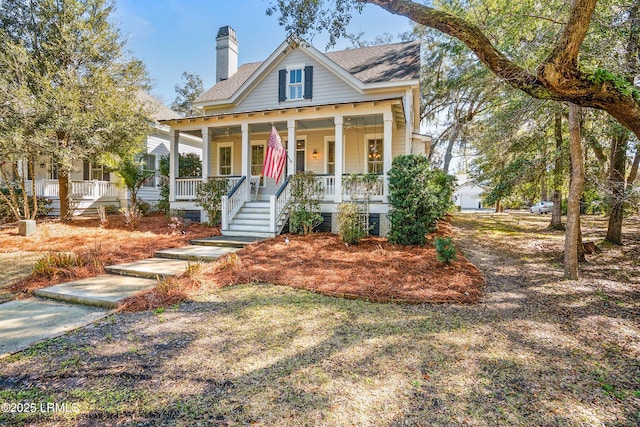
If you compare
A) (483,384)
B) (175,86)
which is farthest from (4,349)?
(175,86)

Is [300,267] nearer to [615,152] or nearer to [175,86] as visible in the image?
[615,152]

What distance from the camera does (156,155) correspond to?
18.8 metres

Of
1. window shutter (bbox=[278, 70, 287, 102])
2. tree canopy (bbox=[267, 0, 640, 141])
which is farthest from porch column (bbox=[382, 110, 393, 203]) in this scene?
window shutter (bbox=[278, 70, 287, 102])

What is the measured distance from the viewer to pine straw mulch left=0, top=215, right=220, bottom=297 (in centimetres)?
591

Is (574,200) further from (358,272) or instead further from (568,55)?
(358,272)

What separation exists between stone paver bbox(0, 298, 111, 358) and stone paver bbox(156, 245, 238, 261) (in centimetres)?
276

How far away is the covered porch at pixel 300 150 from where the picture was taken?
10.3 metres

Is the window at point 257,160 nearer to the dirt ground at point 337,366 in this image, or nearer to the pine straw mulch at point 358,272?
the pine straw mulch at point 358,272

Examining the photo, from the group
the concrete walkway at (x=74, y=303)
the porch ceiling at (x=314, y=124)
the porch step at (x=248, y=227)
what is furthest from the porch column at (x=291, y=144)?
the concrete walkway at (x=74, y=303)

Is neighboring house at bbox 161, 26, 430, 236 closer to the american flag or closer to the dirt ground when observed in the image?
the american flag

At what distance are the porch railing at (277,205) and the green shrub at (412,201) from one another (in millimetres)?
3545

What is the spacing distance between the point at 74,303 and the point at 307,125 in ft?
33.1

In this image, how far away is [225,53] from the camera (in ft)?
54.7

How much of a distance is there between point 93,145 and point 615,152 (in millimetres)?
17840
